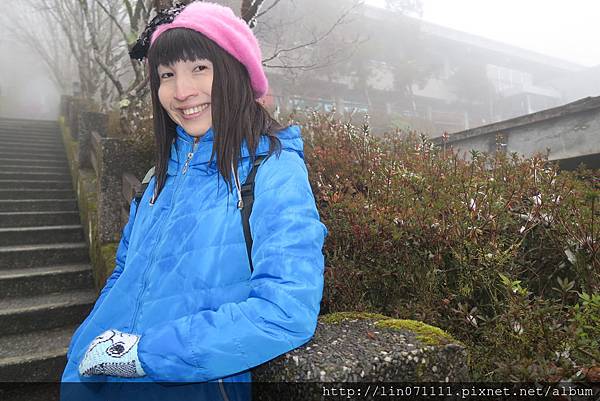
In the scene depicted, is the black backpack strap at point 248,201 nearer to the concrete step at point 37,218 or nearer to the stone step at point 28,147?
the concrete step at point 37,218

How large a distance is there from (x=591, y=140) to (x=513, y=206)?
609cm

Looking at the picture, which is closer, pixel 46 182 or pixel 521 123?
pixel 46 182

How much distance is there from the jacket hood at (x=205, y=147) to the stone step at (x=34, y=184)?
6.77m

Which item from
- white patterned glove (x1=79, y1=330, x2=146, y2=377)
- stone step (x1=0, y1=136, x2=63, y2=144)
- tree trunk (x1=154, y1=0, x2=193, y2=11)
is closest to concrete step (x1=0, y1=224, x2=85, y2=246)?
tree trunk (x1=154, y1=0, x2=193, y2=11)

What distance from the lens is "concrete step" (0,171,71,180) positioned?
7262 millimetres

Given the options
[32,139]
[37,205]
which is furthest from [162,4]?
[32,139]

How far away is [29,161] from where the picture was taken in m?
8.47

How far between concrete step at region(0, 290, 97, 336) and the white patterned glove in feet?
11.4

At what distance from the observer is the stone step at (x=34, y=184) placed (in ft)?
22.6

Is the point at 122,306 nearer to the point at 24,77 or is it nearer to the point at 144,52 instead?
the point at 144,52

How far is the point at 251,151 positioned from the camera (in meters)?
1.50

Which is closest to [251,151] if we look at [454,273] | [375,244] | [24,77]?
→ [375,244]

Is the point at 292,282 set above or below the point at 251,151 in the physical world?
below

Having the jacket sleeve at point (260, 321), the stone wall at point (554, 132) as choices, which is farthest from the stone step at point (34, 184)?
the stone wall at point (554, 132)
